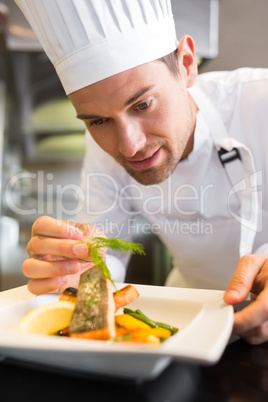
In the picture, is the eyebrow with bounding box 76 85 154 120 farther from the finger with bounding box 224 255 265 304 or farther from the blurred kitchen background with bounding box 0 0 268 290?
the blurred kitchen background with bounding box 0 0 268 290

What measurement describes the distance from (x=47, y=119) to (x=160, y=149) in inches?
115

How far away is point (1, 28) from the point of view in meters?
2.68

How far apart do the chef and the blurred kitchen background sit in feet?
3.39

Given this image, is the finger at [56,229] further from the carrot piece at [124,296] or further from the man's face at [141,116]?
the man's face at [141,116]

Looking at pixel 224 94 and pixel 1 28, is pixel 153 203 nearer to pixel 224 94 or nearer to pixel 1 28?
pixel 224 94

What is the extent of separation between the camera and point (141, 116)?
3.83ft

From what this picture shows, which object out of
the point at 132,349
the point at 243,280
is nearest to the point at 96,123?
the point at 243,280

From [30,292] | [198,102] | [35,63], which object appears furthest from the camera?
[35,63]

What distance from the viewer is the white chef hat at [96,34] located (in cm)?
115

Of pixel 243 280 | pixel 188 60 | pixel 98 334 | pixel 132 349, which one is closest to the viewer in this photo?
pixel 132 349

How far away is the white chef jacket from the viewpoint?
1577 mm

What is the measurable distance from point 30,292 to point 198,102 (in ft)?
3.63

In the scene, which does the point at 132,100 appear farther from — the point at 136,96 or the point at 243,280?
the point at 243,280

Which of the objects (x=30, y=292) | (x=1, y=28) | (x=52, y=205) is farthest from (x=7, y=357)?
(x=52, y=205)
